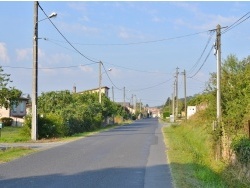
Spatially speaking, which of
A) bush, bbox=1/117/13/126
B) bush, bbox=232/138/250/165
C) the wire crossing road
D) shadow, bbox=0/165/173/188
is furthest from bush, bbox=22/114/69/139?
bush, bbox=1/117/13/126

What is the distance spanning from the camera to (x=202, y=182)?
38.7ft

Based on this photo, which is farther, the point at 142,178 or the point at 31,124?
the point at 31,124

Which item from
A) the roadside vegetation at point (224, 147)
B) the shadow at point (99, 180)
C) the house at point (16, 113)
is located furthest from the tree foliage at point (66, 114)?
the shadow at point (99, 180)

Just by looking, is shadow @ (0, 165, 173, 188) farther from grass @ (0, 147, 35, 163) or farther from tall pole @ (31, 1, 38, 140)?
tall pole @ (31, 1, 38, 140)

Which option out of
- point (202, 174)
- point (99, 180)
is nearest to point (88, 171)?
point (99, 180)

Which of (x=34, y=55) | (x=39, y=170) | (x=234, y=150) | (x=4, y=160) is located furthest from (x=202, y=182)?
(x=34, y=55)

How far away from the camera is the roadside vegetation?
13008 mm

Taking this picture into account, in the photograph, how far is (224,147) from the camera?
1816cm

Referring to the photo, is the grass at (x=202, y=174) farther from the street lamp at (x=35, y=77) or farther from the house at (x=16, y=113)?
the house at (x=16, y=113)

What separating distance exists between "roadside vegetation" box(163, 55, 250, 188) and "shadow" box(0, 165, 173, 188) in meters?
0.53

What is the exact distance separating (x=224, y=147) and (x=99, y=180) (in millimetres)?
7852

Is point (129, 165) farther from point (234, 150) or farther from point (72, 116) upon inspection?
point (72, 116)

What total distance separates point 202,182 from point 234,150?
3.65 metres

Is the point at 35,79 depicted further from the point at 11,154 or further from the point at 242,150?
the point at 242,150
